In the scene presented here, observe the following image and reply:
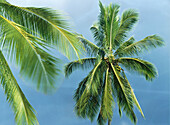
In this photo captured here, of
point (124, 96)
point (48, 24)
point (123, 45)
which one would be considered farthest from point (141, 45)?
point (48, 24)

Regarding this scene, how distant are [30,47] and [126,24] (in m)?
10.1

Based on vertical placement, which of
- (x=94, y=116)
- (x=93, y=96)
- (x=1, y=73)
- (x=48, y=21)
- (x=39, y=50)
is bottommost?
(x=94, y=116)

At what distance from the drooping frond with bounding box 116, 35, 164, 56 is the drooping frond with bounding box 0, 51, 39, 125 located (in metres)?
8.36

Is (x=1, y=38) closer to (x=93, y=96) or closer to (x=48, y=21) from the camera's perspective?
(x=48, y=21)

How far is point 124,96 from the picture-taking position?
421 inches

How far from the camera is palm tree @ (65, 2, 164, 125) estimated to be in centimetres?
1075

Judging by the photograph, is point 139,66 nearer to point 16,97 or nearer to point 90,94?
point 90,94

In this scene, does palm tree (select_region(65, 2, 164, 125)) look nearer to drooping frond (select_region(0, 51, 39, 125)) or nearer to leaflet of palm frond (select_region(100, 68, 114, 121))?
leaflet of palm frond (select_region(100, 68, 114, 121))

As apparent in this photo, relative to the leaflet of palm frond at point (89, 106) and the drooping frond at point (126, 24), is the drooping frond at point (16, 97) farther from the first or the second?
the drooping frond at point (126, 24)

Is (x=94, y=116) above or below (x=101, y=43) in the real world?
below

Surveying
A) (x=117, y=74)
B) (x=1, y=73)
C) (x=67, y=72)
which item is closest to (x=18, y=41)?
(x=1, y=73)

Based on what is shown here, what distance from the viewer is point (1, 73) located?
5082 millimetres

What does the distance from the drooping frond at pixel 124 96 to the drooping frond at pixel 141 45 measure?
1733 millimetres

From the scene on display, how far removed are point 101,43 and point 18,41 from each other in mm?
8804
